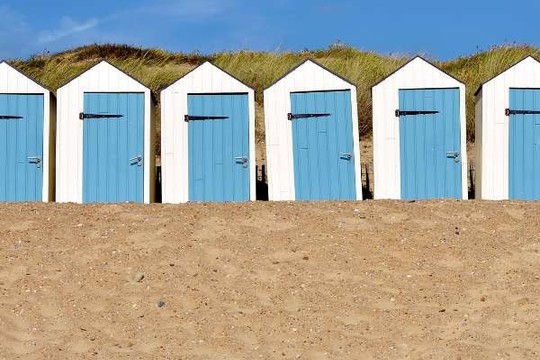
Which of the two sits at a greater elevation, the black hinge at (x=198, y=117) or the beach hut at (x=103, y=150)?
the black hinge at (x=198, y=117)

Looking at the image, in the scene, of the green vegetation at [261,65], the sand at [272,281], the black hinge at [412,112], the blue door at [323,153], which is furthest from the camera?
the green vegetation at [261,65]

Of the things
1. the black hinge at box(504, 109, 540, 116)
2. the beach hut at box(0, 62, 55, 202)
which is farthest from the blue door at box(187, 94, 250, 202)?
the black hinge at box(504, 109, 540, 116)

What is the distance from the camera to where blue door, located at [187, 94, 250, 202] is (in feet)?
Answer: 55.4

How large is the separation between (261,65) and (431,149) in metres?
11.0

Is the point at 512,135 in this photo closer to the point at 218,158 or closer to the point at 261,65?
the point at 218,158

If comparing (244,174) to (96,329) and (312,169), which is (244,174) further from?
(96,329)

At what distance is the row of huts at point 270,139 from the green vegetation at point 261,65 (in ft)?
23.0

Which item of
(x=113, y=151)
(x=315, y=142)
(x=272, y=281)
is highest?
(x=315, y=142)

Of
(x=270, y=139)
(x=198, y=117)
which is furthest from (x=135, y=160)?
(x=270, y=139)

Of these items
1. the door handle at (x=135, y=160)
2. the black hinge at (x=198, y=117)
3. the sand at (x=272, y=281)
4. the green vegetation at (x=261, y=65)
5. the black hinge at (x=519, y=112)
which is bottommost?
the sand at (x=272, y=281)

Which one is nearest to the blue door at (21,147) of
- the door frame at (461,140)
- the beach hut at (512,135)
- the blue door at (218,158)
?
the blue door at (218,158)

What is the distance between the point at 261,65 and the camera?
2736 centimetres

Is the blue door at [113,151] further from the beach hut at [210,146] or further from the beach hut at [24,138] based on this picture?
the beach hut at [24,138]

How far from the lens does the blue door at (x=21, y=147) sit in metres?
16.9
